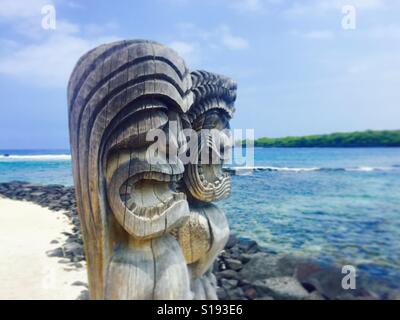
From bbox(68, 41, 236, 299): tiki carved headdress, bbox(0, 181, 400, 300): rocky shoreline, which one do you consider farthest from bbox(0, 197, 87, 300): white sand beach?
bbox(68, 41, 236, 299): tiki carved headdress

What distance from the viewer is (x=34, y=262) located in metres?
6.41

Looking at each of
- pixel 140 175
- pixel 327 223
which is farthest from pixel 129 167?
pixel 327 223

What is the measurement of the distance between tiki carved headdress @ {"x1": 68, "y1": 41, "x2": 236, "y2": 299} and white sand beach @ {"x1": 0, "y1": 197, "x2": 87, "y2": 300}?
3113 millimetres

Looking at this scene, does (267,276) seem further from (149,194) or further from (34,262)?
(149,194)

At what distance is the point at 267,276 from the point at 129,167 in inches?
192

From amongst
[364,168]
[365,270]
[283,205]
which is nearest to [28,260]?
[365,270]

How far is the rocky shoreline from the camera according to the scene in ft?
19.0

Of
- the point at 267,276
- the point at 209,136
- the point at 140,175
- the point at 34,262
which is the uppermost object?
the point at 209,136

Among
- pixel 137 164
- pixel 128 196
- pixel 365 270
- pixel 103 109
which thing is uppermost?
pixel 103 109

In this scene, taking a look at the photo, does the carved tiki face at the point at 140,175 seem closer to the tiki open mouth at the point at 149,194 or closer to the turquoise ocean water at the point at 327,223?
the tiki open mouth at the point at 149,194

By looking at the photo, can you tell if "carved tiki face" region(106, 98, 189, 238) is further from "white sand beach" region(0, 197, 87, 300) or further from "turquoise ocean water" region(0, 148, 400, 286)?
"turquoise ocean water" region(0, 148, 400, 286)

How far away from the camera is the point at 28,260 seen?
657 centimetres
